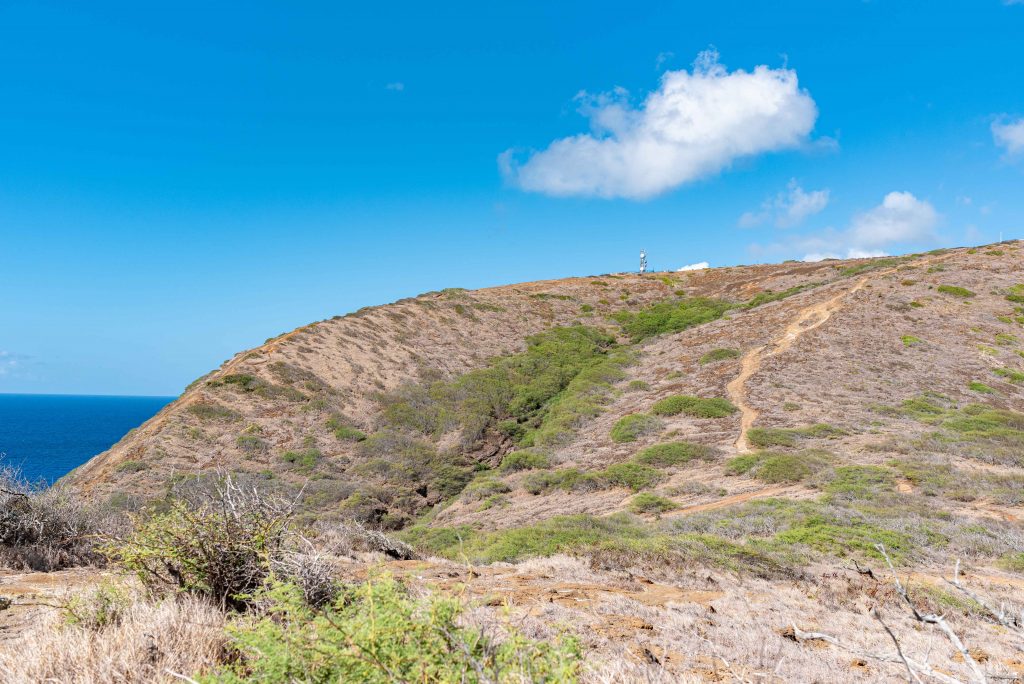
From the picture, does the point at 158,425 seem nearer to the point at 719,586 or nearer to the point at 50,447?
the point at 719,586

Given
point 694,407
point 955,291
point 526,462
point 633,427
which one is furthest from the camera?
point 955,291

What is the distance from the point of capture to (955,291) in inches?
1491

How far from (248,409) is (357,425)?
5.04 metres

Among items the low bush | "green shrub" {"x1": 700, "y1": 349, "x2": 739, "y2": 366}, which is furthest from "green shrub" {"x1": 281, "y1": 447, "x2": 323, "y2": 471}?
"green shrub" {"x1": 700, "y1": 349, "x2": 739, "y2": 366}

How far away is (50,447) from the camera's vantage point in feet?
239

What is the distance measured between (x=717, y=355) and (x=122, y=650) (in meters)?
31.5

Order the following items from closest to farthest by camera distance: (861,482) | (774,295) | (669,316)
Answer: (861,482)
(669,316)
(774,295)

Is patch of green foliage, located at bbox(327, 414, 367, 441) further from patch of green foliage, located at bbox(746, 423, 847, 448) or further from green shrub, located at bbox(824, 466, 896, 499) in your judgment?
green shrub, located at bbox(824, 466, 896, 499)

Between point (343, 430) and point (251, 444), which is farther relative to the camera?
point (343, 430)

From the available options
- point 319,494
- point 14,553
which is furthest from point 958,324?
point 14,553

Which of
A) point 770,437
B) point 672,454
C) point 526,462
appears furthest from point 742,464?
point 526,462

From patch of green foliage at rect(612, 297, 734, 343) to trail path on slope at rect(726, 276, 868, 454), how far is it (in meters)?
7.88

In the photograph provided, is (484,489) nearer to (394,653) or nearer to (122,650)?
(122,650)

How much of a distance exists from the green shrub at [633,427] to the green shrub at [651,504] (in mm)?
6212
